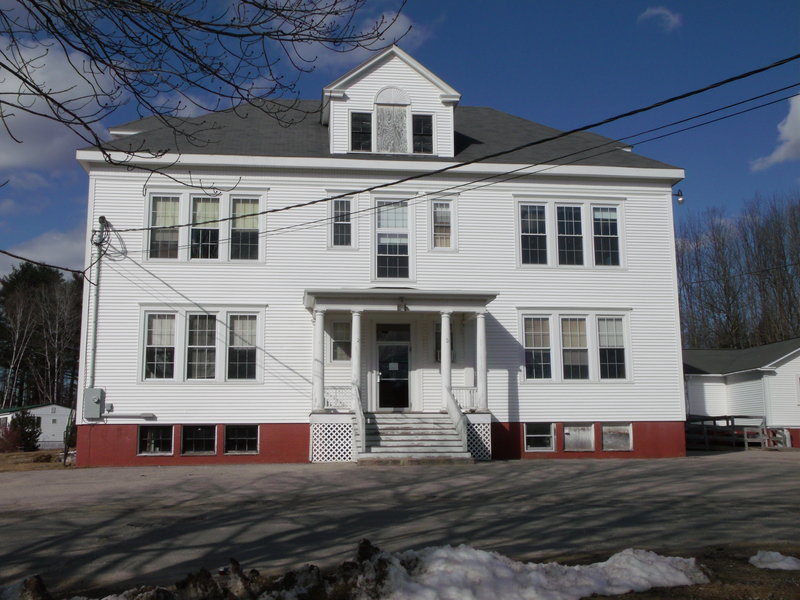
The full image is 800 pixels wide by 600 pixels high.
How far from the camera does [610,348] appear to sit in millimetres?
20078

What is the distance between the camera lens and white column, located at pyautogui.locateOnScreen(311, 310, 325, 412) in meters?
18.2

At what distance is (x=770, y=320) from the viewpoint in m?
47.5

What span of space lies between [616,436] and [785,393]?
33.5 ft

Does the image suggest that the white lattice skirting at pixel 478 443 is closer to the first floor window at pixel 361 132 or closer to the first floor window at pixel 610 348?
the first floor window at pixel 610 348

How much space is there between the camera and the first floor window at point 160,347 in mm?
18672

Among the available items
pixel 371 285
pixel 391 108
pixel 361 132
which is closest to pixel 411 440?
pixel 371 285

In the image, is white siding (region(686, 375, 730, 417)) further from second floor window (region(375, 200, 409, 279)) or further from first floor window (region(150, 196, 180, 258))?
first floor window (region(150, 196, 180, 258))

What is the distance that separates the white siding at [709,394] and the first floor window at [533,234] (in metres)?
12.7

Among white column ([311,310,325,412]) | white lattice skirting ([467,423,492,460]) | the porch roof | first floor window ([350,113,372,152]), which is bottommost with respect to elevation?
white lattice skirting ([467,423,492,460])

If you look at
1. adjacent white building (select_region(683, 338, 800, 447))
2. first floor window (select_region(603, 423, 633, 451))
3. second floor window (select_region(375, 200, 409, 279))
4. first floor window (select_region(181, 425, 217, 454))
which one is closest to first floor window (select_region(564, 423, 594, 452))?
first floor window (select_region(603, 423, 633, 451))

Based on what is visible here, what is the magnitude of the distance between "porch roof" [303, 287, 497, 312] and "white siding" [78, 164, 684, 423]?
3.69ft

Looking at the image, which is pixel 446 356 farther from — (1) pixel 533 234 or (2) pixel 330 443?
(1) pixel 533 234

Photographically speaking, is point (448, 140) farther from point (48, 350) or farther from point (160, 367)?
point (48, 350)

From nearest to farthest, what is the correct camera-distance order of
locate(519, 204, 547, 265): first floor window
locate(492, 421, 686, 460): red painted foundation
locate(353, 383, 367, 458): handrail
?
locate(353, 383, 367, 458): handrail → locate(492, 421, 686, 460): red painted foundation → locate(519, 204, 547, 265): first floor window
